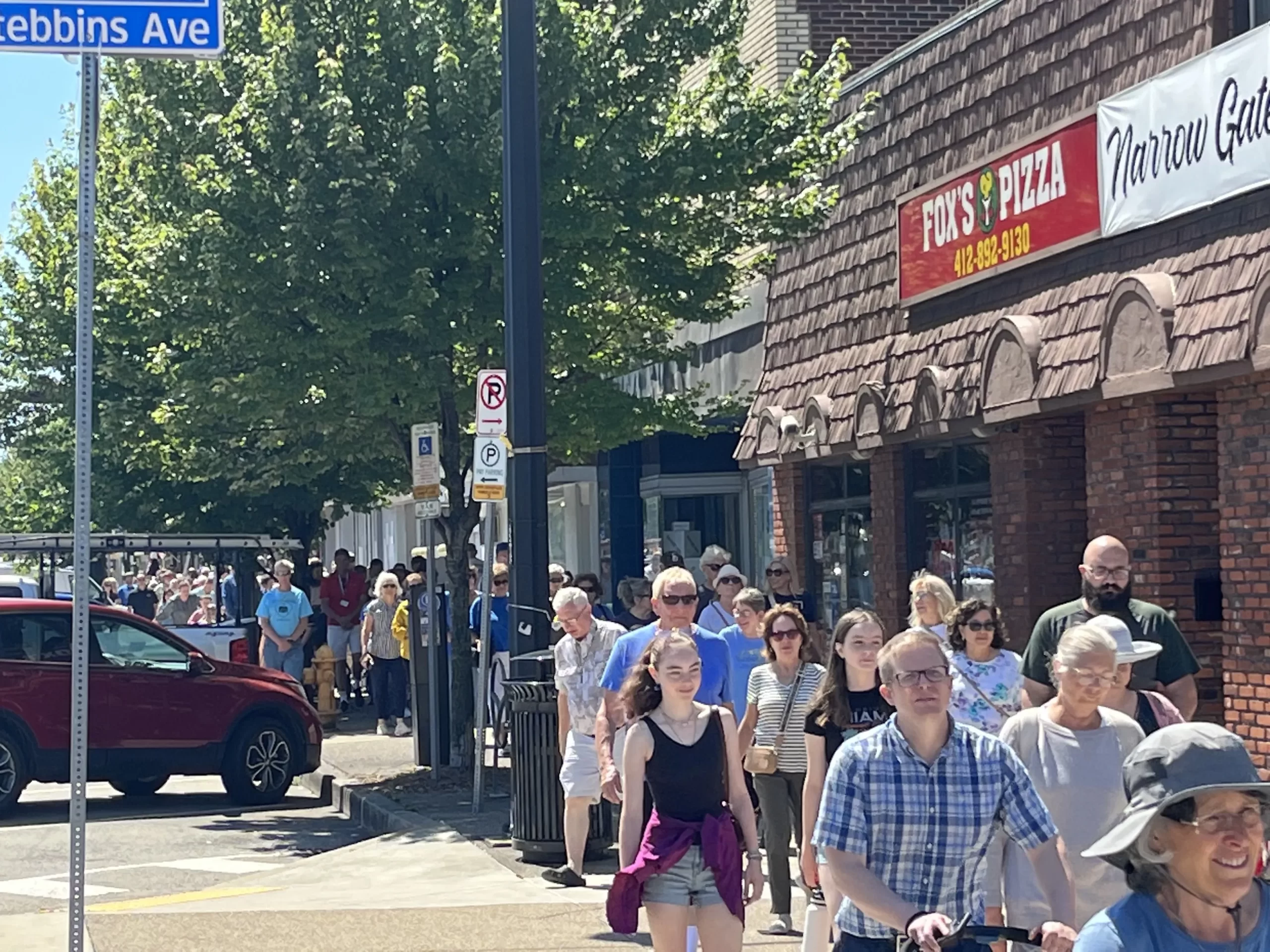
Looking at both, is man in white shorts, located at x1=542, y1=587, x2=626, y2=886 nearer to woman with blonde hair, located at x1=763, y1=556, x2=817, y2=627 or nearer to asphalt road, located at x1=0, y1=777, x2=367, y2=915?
asphalt road, located at x1=0, y1=777, x2=367, y2=915

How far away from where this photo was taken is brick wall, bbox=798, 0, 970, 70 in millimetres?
20609

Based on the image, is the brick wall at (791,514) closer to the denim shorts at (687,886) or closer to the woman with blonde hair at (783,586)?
the woman with blonde hair at (783,586)

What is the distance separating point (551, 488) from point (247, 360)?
1513cm

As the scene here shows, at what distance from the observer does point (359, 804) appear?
16188 millimetres

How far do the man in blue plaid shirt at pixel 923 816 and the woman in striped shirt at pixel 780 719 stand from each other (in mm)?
4566

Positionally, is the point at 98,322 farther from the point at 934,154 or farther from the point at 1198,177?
the point at 1198,177

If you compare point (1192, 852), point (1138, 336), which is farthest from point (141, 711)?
point (1192, 852)

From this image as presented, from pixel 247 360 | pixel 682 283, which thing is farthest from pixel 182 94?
pixel 682 283

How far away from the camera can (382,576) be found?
21906mm

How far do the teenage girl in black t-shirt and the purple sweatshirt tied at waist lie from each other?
11.2 inches

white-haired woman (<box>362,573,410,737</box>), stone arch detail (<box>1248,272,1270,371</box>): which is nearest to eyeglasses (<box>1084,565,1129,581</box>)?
stone arch detail (<box>1248,272,1270,371</box>)

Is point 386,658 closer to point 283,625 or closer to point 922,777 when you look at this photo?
point 283,625

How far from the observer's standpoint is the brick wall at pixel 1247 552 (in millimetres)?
11391

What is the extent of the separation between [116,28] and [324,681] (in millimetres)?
17275
